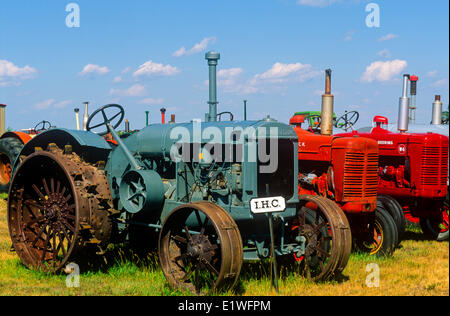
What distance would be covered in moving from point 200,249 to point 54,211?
177 cm

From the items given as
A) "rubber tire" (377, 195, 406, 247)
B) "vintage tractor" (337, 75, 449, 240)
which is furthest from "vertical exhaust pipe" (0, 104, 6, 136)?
"rubber tire" (377, 195, 406, 247)

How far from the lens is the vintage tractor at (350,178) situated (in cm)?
680

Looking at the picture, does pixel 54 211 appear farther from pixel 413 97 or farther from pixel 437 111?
pixel 437 111

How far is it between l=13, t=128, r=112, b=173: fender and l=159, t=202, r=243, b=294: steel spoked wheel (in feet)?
4.37

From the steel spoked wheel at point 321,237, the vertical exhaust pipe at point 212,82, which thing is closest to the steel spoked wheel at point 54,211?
the vertical exhaust pipe at point 212,82

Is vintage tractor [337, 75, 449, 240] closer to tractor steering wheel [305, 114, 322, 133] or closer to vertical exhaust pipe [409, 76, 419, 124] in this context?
tractor steering wheel [305, 114, 322, 133]

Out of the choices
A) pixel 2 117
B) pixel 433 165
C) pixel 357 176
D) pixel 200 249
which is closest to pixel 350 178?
pixel 357 176

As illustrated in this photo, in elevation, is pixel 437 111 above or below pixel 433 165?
above

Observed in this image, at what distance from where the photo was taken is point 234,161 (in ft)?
17.1

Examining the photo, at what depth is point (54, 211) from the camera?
5840mm

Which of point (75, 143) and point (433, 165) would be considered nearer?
point (75, 143)

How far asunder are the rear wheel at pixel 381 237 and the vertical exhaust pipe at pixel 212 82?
253 cm

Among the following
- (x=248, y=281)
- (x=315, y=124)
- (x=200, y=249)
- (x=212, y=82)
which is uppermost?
(x=212, y=82)

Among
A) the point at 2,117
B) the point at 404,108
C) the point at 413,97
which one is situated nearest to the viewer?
the point at 404,108
